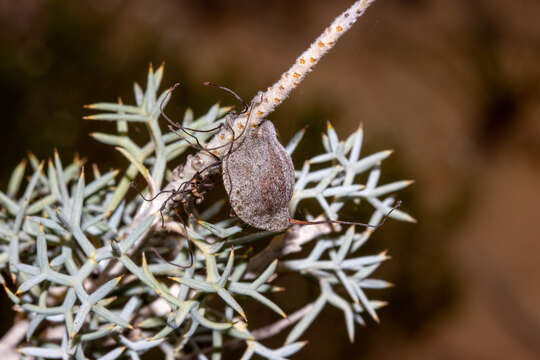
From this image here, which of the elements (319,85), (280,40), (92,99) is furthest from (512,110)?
(92,99)

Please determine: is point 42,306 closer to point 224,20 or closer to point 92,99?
point 92,99

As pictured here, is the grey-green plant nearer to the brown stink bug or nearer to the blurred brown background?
the brown stink bug

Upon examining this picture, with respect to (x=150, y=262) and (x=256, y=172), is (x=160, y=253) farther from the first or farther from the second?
(x=256, y=172)

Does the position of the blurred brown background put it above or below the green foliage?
above

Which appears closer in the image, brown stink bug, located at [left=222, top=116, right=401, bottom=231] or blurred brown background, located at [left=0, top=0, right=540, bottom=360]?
brown stink bug, located at [left=222, top=116, right=401, bottom=231]

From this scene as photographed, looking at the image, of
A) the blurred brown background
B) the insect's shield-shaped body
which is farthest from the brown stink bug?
the blurred brown background

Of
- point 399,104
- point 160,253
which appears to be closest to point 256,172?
point 160,253
